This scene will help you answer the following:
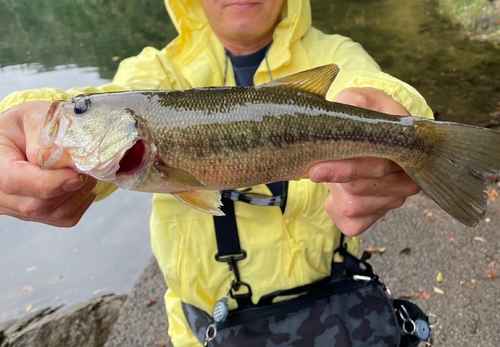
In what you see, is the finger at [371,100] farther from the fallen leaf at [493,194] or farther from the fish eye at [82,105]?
the fallen leaf at [493,194]

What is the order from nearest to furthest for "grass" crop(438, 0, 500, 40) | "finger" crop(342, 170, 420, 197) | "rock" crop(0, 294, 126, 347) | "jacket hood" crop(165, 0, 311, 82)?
1. "finger" crop(342, 170, 420, 197)
2. "jacket hood" crop(165, 0, 311, 82)
3. "rock" crop(0, 294, 126, 347)
4. "grass" crop(438, 0, 500, 40)

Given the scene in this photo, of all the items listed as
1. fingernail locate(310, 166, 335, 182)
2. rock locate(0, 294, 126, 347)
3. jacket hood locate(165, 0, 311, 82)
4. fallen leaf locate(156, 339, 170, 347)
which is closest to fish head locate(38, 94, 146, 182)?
fingernail locate(310, 166, 335, 182)

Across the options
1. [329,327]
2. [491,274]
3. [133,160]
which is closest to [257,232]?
[329,327]

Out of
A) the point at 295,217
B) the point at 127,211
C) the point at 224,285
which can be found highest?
the point at 295,217

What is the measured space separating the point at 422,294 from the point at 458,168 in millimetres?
2804

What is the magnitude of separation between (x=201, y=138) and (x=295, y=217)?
949 millimetres

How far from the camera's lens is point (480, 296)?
386 centimetres

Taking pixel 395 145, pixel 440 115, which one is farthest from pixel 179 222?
pixel 440 115

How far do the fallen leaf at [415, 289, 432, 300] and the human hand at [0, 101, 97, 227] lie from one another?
343 centimetres

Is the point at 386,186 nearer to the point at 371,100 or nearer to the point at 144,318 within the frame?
the point at 371,100

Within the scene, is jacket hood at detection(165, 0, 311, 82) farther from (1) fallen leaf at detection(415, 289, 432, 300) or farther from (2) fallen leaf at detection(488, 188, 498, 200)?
(2) fallen leaf at detection(488, 188, 498, 200)

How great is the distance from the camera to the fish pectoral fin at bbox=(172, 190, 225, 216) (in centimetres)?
172

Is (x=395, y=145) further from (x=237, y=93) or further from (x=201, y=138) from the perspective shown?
(x=201, y=138)

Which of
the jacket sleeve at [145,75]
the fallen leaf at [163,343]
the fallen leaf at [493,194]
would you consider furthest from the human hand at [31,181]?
the fallen leaf at [493,194]
